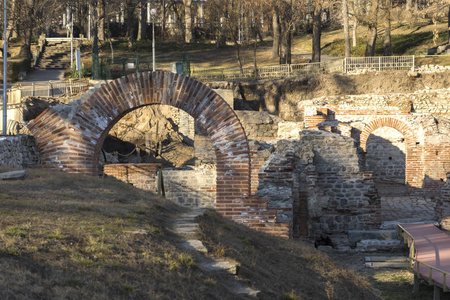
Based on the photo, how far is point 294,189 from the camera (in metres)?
13.9

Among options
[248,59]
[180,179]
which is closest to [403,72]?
[248,59]

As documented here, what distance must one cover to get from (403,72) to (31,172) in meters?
24.0

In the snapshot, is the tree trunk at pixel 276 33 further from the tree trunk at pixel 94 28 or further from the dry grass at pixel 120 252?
the dry grass at pixel 120 252

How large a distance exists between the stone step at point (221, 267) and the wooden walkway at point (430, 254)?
4374 millimetres

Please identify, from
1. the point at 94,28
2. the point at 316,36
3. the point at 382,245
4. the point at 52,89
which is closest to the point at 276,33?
the point at 316,36

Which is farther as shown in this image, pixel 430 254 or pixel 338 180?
pixel 338 180

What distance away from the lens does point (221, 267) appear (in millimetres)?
7043

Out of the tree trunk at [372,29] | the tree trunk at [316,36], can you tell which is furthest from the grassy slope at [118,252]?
the tree trunk at [372,29]

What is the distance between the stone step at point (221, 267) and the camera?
22.6ft

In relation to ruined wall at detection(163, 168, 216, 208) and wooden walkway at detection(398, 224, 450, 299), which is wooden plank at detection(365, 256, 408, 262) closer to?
wooden walkway at detection(398, 224, 450, 299)

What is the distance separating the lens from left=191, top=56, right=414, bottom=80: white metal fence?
33.2m

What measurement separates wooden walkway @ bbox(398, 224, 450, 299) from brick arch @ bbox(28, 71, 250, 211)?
3.33 m

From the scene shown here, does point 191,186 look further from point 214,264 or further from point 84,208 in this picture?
point 214,264

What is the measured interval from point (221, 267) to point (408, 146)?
1734cm
